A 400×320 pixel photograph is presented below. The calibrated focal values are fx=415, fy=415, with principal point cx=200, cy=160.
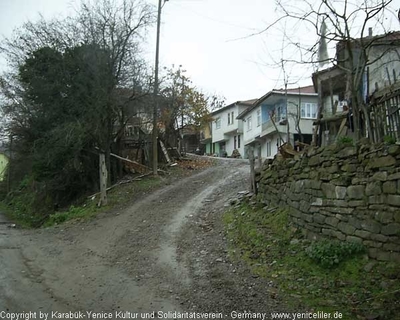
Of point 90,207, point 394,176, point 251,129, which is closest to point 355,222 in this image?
point 394,176

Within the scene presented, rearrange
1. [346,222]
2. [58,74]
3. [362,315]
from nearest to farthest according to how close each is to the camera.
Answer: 1. [362,315]
2. [346,222]
3. [58,74]

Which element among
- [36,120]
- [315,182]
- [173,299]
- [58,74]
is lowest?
[173,299]

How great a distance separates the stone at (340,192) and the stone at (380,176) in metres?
0.76

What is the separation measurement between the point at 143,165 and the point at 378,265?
1729 centimetres

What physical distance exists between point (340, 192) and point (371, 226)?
102cm

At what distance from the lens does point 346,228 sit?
7.25m

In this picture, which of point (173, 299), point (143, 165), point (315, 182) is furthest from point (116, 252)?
point (143, 165)

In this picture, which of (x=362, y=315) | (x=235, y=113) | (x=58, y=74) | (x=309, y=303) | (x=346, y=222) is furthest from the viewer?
(x=235, y=113)

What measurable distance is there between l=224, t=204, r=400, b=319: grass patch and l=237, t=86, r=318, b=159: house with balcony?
20.2 meters

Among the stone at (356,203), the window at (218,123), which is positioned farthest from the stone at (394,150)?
the window at (218,123)

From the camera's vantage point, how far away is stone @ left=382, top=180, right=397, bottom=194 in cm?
628

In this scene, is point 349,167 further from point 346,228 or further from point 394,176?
point 394,176

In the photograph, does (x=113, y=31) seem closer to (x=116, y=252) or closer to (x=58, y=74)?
(x=58, y=74)

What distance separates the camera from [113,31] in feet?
61.5
